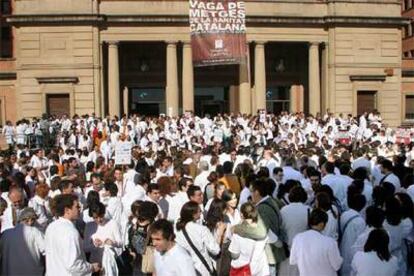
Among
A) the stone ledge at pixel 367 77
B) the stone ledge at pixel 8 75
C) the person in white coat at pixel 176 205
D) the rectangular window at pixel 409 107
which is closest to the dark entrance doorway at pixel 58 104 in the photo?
the stone ledge at pixel 8 75

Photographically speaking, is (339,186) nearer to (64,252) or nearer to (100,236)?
(100,236)

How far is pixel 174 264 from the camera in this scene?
265 inches

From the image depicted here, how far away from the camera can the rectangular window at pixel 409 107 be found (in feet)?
157

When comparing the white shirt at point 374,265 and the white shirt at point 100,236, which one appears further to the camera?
the white shirt at point 100,236

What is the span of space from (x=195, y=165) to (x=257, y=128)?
1498 cm

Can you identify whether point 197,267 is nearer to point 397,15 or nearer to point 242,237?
point 242,237

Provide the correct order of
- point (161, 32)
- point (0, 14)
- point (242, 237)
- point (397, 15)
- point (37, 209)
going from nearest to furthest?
point (242, 237) → point (37, 209) → point (161, 32) → point (397, 15) → point (0, 14)

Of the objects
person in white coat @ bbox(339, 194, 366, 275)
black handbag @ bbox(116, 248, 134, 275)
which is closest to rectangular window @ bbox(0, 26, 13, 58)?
black handbag @ bbox(116, 248, 134, 275)

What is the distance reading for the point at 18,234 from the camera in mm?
8680

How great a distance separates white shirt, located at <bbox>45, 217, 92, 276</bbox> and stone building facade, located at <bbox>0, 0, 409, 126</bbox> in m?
32.3

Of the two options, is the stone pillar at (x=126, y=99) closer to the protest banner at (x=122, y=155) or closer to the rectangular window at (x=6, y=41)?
the rectangular window at (x=6, y=41)

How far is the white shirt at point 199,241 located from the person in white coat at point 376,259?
6.30 ft

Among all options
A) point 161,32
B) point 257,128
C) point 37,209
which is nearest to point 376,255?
point 37,209

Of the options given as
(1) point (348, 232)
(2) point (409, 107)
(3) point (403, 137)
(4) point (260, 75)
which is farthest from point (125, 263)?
(2) point (409, 107)
